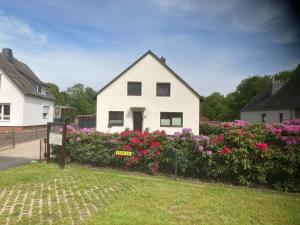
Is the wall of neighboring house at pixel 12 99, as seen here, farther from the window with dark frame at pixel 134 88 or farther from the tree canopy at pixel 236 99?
the tree canopy at pixel 236 99

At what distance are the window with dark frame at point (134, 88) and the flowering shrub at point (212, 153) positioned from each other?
14371mm

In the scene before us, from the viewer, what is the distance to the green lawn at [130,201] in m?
4.93

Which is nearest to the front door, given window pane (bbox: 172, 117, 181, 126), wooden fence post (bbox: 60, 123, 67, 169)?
window pane (bbox: 172, 117, 181, 126)

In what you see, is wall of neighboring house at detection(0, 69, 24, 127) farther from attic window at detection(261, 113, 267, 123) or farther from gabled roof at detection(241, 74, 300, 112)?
attic window at detection(261, 113, 267, 123)

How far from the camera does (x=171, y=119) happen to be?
24609 mm

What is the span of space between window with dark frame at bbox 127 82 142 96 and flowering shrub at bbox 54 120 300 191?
14.4 m

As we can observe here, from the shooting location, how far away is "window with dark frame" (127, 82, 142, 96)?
Answer: 2453cm

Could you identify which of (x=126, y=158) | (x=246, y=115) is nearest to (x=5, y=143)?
(x=126, y=158)

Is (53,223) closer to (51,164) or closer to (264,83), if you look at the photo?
(51,164)

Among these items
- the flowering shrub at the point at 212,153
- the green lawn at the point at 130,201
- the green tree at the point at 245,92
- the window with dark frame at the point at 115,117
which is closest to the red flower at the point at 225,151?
the flowering shrub at the point at 212,153

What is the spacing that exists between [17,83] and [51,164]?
1795 cm

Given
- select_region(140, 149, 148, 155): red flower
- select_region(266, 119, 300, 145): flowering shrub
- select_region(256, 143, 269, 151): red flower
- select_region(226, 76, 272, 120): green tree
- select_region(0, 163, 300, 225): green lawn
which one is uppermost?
select_region(226, 76, 272, 120): green tree

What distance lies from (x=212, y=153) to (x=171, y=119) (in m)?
16.1

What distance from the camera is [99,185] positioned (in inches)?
283
